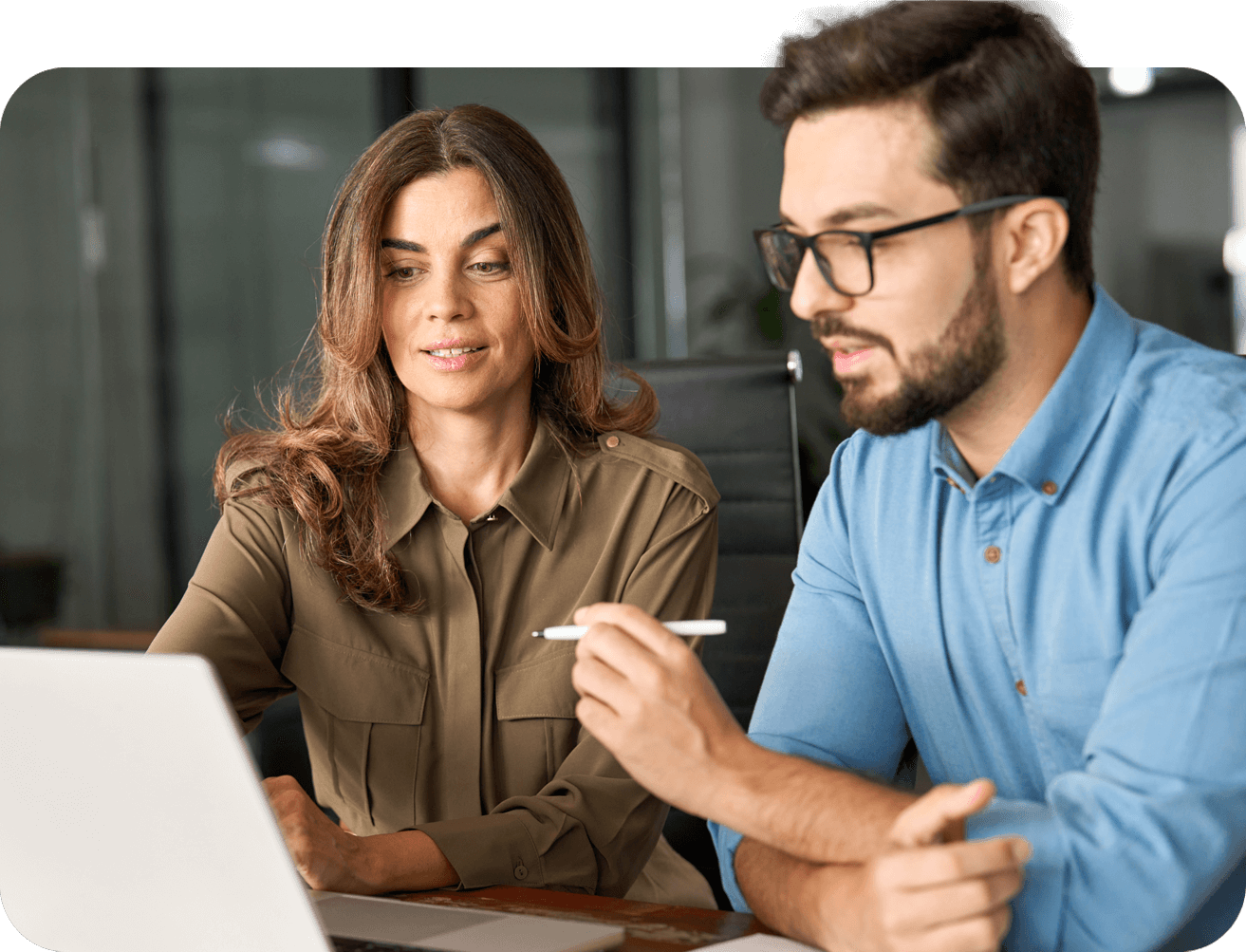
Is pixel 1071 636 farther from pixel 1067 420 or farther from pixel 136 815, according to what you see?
pixel 136 815

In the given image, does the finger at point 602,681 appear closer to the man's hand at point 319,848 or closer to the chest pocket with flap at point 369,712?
the man's hand at point 319,848

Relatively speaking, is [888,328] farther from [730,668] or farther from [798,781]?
[730,668]

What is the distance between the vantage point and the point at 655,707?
91 centimetres

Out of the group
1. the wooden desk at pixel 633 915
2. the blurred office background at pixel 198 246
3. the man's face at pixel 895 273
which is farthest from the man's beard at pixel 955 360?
the blurred office background at pixel 198 246

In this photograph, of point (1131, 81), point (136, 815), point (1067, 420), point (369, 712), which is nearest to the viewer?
point (136, 815)

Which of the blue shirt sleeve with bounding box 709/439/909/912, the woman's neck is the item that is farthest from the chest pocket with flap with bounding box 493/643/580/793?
the blue shirt sleeve with bounding box 709/439/909/912

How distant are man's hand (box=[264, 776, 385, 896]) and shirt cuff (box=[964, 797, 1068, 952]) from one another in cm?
56

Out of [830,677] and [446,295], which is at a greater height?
[446,295]

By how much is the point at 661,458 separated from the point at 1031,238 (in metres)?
0.64

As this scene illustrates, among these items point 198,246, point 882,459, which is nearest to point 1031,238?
point 882,459

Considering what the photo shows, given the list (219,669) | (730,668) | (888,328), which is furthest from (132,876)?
(730,668)

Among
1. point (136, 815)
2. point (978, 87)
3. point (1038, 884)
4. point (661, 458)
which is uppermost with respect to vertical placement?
point (978, 87)

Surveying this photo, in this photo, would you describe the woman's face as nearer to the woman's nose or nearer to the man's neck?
the woman's nose

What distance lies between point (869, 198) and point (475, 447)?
710 millimetres
